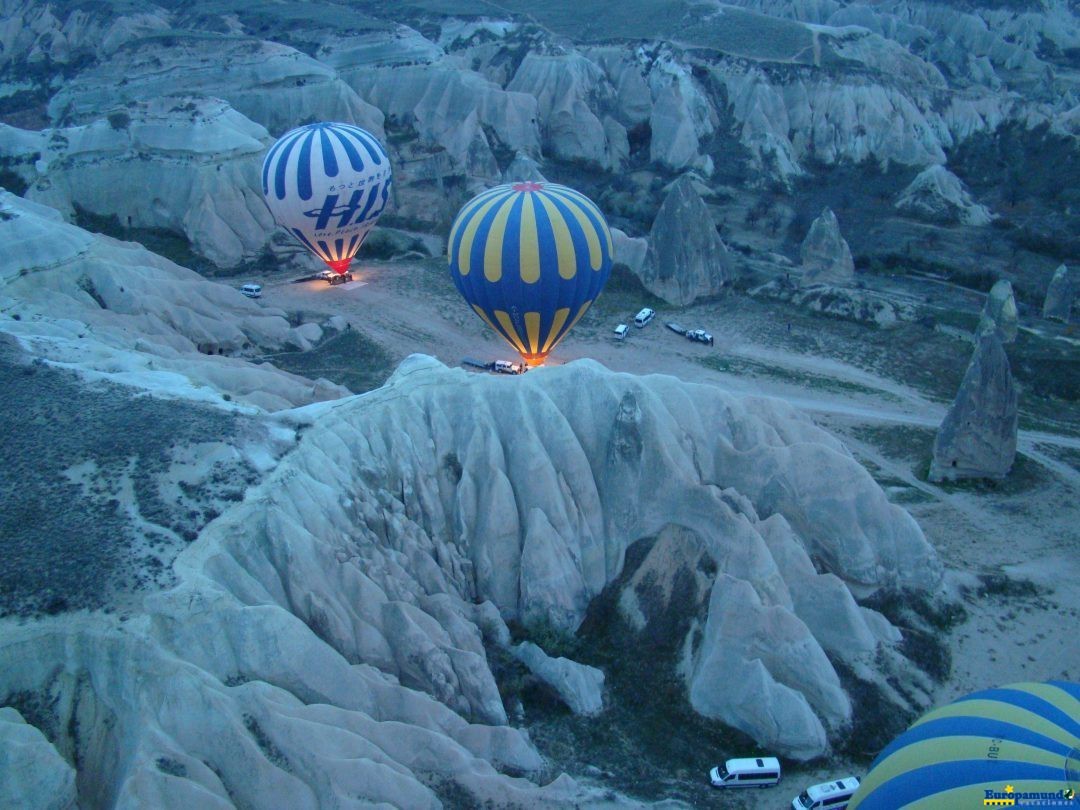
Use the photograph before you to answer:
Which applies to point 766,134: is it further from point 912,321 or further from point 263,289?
point 263,289

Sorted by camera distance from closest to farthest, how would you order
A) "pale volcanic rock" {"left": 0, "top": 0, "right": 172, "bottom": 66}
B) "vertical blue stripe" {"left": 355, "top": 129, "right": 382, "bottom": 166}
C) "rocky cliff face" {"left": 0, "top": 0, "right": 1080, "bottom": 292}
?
"vertical blue stripe" {"left": 355, "top": 129, "right": 382, "bottom": 166} → "rocky cliff face" {"left": 0, "top": 0, "right": 1080, "bottom": 292} → "pale volcanic rock" {"left": 0, "top": 0, "right": 172, "bottom": 66}

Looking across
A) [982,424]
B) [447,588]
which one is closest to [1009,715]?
[447,588]

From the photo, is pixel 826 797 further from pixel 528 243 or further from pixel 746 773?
pixel 528 243

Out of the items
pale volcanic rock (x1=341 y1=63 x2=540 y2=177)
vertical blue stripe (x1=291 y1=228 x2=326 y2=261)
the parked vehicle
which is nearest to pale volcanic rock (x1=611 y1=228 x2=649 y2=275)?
the parked vehicle

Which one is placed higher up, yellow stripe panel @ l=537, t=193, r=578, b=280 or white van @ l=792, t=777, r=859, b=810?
yellow stripe panel @ l=537, t=193, r=578, b=280

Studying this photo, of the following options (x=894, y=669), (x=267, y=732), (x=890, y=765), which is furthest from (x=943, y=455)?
(x=267, y=732)

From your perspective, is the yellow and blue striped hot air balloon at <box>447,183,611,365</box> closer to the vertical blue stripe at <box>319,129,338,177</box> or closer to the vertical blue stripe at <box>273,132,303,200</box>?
the vertical blue stripe at <box>319,129,338,177</box>

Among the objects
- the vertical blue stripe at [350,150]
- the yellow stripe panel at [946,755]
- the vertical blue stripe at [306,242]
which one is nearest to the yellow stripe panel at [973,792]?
the yellow stripe panel at [946,755]
